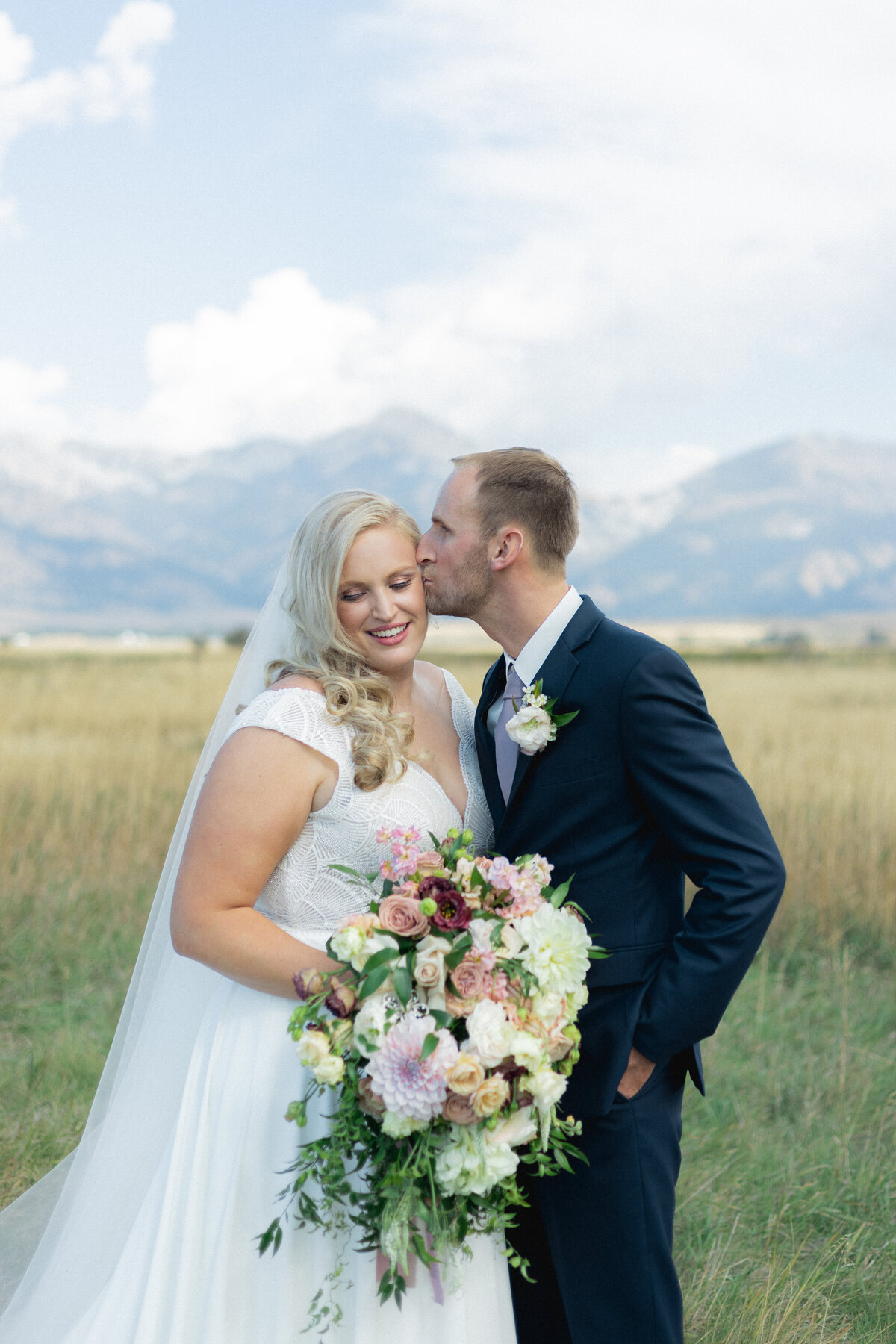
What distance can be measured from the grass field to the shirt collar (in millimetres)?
2529

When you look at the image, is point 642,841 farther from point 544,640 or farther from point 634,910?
point 544,640

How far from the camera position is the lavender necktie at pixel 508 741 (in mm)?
3135

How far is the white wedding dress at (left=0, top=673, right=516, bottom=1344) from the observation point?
110 inches

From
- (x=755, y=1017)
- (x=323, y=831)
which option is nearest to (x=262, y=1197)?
(x=323, y=831)

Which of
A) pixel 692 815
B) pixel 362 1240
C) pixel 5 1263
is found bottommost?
pixel 5 1263

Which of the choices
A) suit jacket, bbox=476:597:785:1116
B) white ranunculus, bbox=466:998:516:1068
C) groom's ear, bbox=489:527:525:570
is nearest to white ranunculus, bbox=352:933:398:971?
white ranunculus, bbox=466:998:516:1068

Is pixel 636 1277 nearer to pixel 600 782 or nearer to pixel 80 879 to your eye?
pixel 600 782

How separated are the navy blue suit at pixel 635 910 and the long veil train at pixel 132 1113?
1.16 m

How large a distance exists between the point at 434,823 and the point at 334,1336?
138cm

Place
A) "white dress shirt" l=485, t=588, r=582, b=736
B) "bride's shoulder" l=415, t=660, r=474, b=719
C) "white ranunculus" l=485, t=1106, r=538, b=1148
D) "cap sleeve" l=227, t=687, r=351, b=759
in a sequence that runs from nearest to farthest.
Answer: "white ranunculus" l=485, t=1106, r=538, b=1148 → "cap sleeve" l=227, t=687, r=351, b=759 → "white dress shirt" l=485, t=588, r=582, b=736 → "bride's shoulder" l=415, t=660, r=474, b=719

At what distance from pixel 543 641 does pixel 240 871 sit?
1081 millimetres

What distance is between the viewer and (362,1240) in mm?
2359

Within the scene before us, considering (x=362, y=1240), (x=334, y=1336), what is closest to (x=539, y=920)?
(x=362, y=1240)

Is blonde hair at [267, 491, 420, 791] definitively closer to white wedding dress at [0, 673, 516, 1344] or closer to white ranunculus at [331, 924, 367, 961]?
white wedding dress at [0, 673, 516, 1344]
